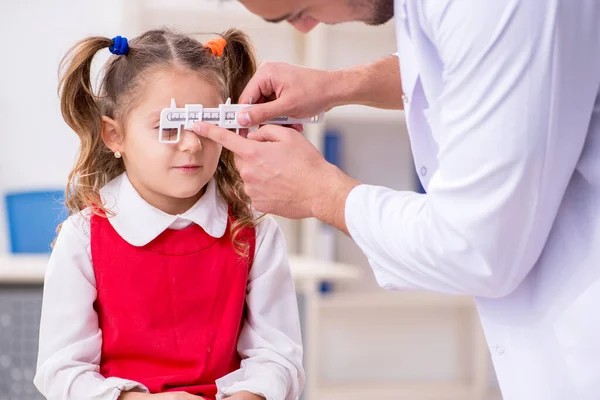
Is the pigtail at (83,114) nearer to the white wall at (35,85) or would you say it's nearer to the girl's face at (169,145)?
the girl's face at (169,145)

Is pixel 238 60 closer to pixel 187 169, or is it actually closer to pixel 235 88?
pixel 235 88

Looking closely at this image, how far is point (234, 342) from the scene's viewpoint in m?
1.44

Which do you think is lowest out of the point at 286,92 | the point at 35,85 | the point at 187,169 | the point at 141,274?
the point at 35,85

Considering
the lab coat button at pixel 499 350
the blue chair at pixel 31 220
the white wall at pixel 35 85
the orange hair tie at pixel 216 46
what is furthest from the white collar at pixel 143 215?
the white wall at pixel 35 85

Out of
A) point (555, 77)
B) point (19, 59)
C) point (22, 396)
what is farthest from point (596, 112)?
point (19, 59)

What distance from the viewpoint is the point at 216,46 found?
146 cm

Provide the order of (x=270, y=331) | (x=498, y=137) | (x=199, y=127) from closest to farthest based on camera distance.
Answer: (x=498, y=137)
(x=199, y=127)
(x=270, y=331)

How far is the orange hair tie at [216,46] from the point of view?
4.79ft

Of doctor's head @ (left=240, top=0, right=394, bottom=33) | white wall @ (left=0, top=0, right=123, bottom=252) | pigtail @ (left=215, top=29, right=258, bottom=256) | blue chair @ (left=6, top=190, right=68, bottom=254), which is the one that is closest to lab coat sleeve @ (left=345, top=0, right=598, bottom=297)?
doctor's head @ (left=240, top=0, right=394, bottom=33)

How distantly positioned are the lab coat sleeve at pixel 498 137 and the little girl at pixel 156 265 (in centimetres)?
38

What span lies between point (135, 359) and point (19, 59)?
3.02 m

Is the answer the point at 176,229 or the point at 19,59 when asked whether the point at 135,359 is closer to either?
the point at 176,229

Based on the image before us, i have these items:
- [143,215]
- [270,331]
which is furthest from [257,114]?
[270,331]

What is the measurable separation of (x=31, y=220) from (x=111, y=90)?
62.9 inches
